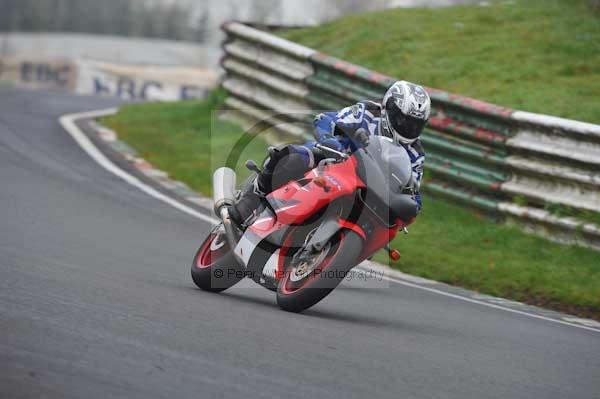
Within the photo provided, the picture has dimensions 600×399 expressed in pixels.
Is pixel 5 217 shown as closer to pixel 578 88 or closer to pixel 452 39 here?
pixel 578 88

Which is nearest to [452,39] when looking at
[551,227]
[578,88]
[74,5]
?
[578,88]

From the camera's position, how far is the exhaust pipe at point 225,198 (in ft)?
23.6

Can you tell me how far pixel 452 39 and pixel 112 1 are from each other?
6284 cm

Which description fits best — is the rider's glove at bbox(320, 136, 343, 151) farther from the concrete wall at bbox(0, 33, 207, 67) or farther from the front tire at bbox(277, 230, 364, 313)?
the concrete wall at bbox(0, 33, 207, 67)

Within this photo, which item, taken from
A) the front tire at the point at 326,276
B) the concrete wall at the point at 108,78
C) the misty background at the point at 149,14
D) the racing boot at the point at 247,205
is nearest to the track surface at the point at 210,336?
the front tire at the point at 326,276

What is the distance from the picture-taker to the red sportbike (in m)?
6.40

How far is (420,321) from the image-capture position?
7070mm

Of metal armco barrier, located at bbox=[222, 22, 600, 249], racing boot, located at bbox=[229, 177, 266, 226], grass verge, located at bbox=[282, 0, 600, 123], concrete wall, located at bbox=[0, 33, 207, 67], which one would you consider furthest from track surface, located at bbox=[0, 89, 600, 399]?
concrete wall, located at bbox=[0, 33, 207, 67]

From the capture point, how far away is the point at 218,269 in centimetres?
725

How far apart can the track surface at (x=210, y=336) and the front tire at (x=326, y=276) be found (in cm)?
11

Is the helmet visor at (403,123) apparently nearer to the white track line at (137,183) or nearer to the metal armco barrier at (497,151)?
the white track line at (137,183)

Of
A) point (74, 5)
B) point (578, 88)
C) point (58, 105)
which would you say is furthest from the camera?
point (74, 5)

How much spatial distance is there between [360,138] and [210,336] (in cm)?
176

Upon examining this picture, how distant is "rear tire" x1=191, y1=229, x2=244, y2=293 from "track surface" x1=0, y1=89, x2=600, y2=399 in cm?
17
